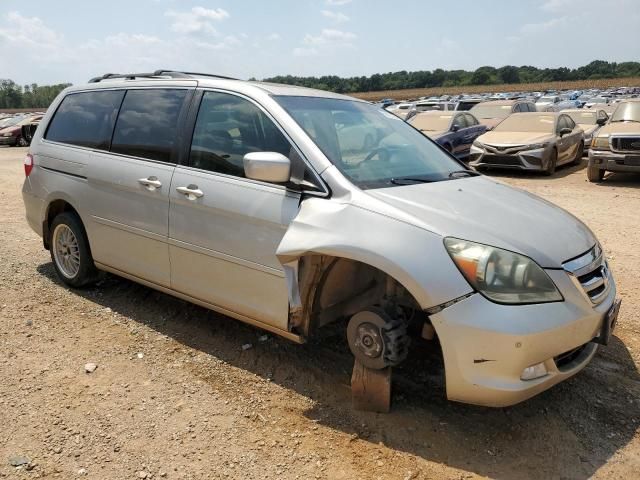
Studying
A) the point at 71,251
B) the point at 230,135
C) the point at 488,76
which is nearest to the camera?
the point at 230,135

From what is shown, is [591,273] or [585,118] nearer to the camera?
[591,273]

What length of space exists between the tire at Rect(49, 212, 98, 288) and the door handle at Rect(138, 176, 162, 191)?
1097 mm

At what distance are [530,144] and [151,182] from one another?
1058 cm

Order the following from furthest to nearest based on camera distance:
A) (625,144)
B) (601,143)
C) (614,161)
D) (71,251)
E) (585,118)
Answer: (585,118), (601,143), (614,161), (625,144), (71,251)

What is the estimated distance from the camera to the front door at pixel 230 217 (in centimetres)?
323

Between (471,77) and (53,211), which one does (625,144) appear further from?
(471,77)

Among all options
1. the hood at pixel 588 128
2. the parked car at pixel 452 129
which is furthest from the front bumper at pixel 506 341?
the hood at pixel 588 128

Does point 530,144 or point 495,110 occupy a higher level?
point 495,110

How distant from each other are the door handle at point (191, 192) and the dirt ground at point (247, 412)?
43.6 inches

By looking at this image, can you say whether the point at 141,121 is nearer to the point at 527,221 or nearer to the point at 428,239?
the point at 428,239

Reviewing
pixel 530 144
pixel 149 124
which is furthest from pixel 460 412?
pixel 530 144

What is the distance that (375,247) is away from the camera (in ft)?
9.07

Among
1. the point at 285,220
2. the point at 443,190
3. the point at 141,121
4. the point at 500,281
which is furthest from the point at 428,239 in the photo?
the point at 141,121

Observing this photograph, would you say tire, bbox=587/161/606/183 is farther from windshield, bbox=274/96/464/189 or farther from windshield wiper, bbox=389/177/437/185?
windshield wiper, bbox=389/177/437/185
